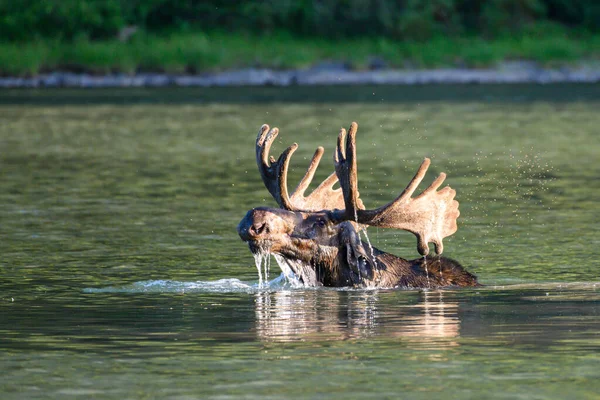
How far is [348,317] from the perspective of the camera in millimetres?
11656

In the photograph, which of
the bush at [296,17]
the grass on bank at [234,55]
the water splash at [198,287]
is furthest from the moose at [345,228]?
the bush at [296,17]

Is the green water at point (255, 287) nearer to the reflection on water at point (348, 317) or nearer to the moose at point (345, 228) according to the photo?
the reflection on water at point (348, 317)

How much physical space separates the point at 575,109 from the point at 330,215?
99.0 ft

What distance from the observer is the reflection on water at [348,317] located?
35.9 feet

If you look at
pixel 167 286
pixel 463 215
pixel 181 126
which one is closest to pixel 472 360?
pixel 167 286

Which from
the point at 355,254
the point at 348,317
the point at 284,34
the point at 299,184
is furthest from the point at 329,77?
the point at 348,317

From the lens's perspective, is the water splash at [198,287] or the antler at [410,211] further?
the water splash at [198,287]

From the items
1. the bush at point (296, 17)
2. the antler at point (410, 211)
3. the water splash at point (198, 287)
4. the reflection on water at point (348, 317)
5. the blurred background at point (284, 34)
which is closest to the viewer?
the reflection on water at point (348, 317)

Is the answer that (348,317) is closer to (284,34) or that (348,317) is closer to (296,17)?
(284,34)

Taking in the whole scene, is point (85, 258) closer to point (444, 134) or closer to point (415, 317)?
point (415, 317)

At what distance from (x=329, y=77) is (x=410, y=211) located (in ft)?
151

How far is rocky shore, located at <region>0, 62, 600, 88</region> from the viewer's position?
5741 centimetres

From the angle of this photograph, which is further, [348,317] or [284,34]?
[284,34]

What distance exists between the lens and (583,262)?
14945mm
